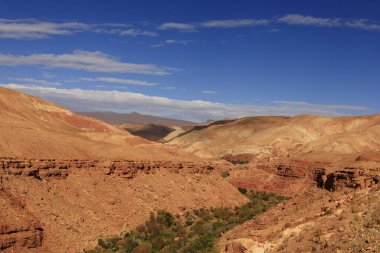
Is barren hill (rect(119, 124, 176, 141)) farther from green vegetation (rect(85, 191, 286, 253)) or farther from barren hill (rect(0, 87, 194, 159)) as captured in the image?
green vegetation (rect(85, 191, 286, 253))

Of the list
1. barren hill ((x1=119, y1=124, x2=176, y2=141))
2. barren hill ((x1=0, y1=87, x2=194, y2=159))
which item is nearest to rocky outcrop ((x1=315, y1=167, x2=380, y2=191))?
barren hill ((x1=0, y1=87, x2=194, y2=159))

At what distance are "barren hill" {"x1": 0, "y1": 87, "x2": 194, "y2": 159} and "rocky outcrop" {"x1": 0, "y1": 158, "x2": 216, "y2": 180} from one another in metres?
2.02

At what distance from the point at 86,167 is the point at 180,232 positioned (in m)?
7.48

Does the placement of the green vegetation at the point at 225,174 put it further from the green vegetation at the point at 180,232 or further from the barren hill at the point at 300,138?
the barren hill at the point at 300,138

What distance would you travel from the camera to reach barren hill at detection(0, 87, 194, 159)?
3123 centimetres

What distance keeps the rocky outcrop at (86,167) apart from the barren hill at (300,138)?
120 ft

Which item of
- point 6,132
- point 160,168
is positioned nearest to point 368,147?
point 160,168

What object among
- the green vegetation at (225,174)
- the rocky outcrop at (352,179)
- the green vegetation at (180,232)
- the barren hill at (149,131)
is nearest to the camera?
the green vegetation at (180,232)

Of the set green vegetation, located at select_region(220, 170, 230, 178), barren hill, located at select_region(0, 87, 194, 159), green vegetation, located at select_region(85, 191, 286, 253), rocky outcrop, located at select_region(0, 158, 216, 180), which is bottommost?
green vegetation, located at select_region(85, 191, 286, 253)

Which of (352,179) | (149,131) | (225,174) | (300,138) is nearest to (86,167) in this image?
(352,179)

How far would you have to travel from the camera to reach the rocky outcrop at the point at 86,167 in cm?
2641

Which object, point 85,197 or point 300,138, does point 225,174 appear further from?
point 300,138

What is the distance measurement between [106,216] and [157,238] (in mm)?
3343

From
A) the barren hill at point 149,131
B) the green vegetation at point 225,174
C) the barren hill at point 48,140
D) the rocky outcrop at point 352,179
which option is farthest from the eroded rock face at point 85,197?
the barren hill at point 149,131
